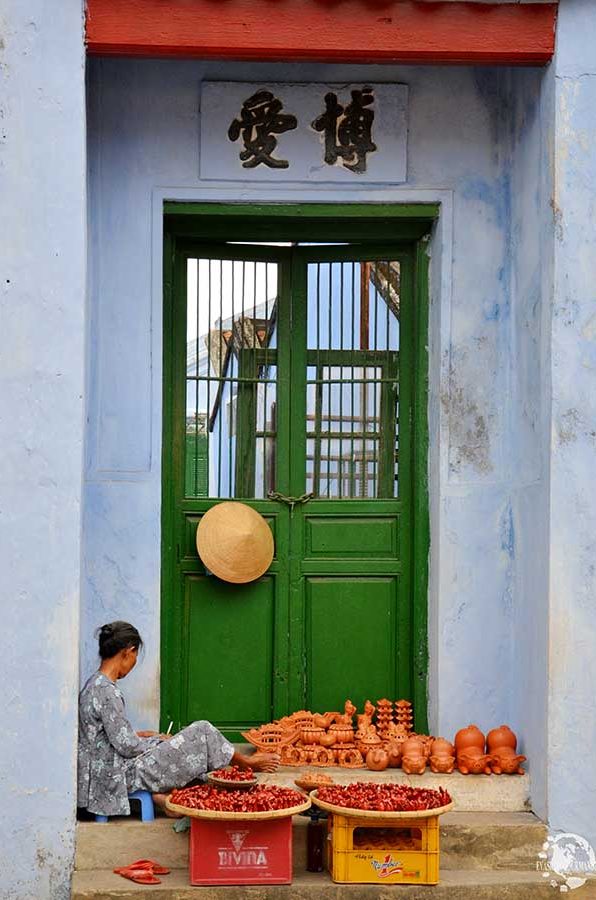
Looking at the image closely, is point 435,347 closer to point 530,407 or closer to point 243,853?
point 530,407

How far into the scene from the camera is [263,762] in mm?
7395

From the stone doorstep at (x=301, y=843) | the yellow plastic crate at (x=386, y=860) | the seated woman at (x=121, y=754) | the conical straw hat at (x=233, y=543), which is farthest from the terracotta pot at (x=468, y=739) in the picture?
the conical straw hat at (x=233, y=543)

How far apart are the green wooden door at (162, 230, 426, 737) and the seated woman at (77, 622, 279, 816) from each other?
114cm

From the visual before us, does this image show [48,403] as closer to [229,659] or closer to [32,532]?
[32,532]

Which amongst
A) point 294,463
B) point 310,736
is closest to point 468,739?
point 310,736

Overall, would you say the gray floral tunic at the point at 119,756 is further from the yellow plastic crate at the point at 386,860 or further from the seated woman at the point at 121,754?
the yellow plastic crate at the point at 386,860

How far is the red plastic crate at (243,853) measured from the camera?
664 centimetres

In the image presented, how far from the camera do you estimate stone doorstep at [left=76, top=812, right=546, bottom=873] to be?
6977mm

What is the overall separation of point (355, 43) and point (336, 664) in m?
3.48

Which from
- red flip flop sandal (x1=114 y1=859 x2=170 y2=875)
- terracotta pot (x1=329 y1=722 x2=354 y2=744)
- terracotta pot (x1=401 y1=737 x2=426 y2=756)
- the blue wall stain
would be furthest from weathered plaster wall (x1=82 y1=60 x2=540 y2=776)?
red flip flop sandal (x1=114 y1=859 x2=170 y2=875)

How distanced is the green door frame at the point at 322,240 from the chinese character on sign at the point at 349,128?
0.27 meters

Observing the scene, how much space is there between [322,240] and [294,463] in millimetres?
1309

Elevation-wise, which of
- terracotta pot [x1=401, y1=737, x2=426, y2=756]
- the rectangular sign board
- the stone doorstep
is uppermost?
the rectangular sign board

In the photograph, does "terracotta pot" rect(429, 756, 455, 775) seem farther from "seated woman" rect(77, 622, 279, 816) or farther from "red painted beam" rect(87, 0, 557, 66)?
"red painted beam" rect(87, 0, 557, 66)
